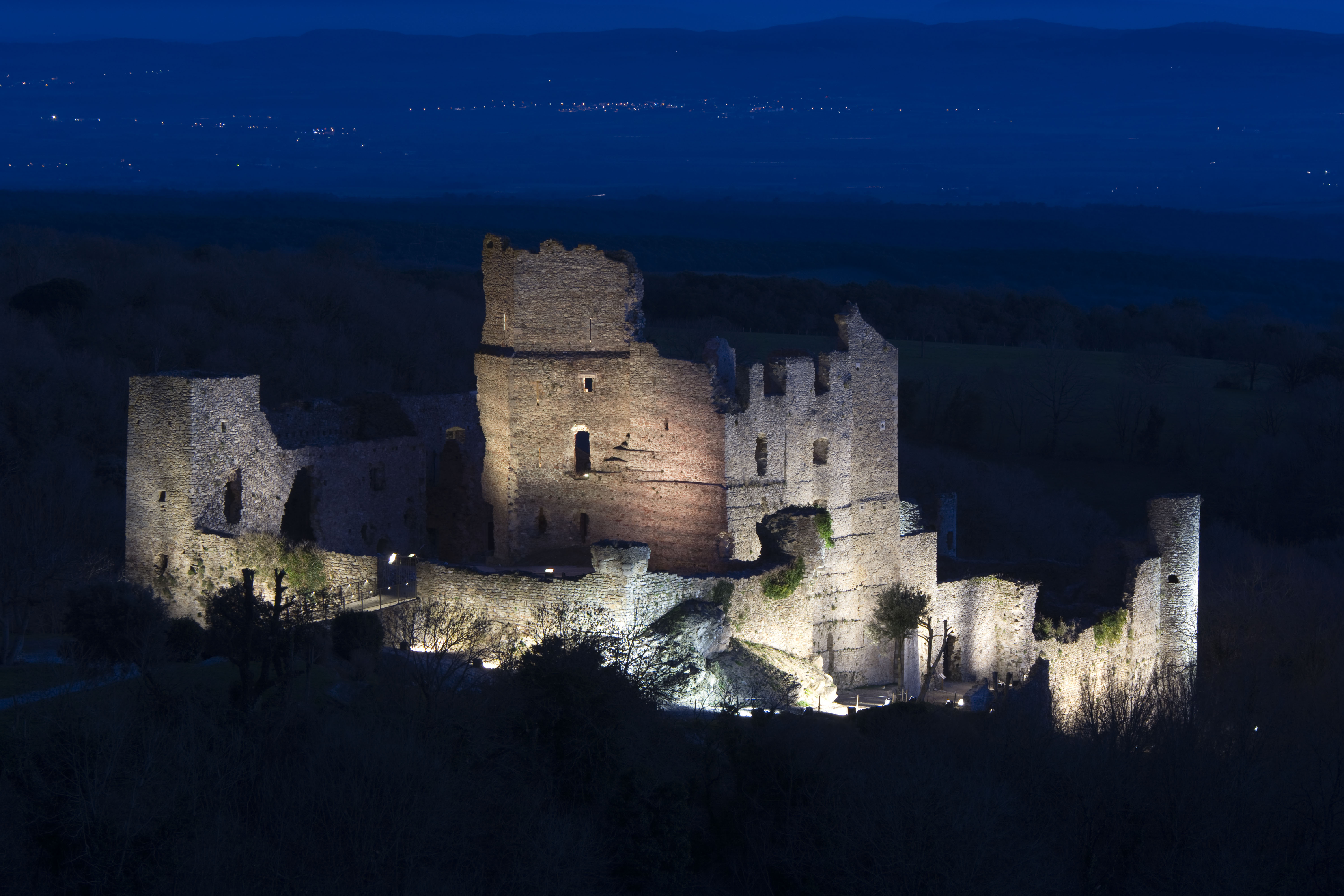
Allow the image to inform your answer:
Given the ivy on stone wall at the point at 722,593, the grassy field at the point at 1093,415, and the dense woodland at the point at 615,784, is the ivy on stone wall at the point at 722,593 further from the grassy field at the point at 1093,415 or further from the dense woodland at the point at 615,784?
the grassy field at the point at 1093,415

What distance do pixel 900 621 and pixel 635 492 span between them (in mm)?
6734

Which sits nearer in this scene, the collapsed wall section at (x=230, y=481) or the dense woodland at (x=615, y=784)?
the dense woodland at (x=615, y=784)

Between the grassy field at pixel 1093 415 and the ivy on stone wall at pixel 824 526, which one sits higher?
the grassy field at pixel 1093 415

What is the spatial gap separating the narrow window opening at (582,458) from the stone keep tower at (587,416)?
0.10 metres

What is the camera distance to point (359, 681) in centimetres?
3612

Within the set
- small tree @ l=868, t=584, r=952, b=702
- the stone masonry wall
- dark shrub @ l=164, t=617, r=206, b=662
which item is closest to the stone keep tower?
small tree @ l=868, t=584, r=952, b=702

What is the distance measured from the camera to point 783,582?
4216 cm

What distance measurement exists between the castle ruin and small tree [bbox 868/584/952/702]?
17cm

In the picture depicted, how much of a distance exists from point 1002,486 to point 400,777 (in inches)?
1972

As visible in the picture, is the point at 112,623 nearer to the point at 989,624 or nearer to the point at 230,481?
the point at 230,481

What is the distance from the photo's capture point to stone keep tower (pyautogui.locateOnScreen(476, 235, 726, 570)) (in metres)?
44.5

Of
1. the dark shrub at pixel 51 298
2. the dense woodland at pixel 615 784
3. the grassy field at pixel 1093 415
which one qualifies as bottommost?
the dense woodland at pixel 615 784

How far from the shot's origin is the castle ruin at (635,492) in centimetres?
4225

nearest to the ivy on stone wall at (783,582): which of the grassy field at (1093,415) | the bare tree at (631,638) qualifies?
the bare tree at (631,638)
